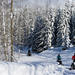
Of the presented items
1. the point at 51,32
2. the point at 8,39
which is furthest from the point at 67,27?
the point at 8,39

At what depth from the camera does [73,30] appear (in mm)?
48781

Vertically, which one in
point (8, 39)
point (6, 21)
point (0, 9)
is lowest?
point (8, 39)

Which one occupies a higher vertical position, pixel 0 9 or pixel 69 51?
pixel 0 9

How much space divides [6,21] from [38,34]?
32365 mm

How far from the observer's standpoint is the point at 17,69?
17.0 ft

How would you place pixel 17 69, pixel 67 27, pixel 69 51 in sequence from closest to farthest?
1. pixel 17 69
2. pixel 69 51
3. pixel 67 27

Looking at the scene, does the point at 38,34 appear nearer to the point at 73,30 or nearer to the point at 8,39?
the point at 73,30

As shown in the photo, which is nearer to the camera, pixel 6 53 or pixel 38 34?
pixel 6 53

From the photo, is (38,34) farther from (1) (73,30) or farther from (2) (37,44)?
(1) (73,30)

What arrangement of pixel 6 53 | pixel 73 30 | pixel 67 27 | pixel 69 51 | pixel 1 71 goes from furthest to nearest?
pixel 73 30 < pixel 67 27 < pixel 69 51 < pixel 6 53 < pixel 1 71

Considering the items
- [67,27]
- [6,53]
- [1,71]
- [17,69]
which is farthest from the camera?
[67,27]

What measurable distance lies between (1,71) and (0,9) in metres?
8.39

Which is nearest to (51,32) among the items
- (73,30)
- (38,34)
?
(38,34)

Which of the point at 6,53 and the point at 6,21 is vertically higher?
the point at 6,21
